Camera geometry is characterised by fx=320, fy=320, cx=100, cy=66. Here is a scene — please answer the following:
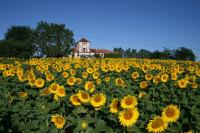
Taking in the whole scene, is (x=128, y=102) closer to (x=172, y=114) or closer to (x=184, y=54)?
(x=172, y=114)

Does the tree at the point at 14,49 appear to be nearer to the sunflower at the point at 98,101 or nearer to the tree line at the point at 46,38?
the tree line at the point at 46,38

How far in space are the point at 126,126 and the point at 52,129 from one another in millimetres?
899

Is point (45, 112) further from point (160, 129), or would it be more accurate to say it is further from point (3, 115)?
point (160, 129)

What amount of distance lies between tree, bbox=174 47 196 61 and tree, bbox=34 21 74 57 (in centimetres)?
3841

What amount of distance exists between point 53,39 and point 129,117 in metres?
79.8

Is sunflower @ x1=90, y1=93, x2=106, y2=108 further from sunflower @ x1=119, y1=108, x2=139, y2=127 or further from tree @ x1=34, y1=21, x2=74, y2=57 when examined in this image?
tree @ x1=34, y1=21, x2=74, y2=57

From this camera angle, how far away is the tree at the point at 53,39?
3135 inches

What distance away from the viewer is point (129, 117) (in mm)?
3648

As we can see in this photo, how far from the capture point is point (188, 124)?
4.24 m

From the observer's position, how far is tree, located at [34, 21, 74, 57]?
79.6 meters

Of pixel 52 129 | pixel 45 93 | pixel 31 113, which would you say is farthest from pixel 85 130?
pixel 45 93

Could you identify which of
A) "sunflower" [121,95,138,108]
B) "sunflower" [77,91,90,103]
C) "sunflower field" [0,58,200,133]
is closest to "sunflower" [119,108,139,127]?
"sunflower field" [0,58,200,133]

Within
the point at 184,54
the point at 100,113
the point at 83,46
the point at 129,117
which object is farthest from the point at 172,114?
the point at 83,46

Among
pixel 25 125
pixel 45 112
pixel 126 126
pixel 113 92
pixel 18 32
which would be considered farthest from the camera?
pixel 18 32
